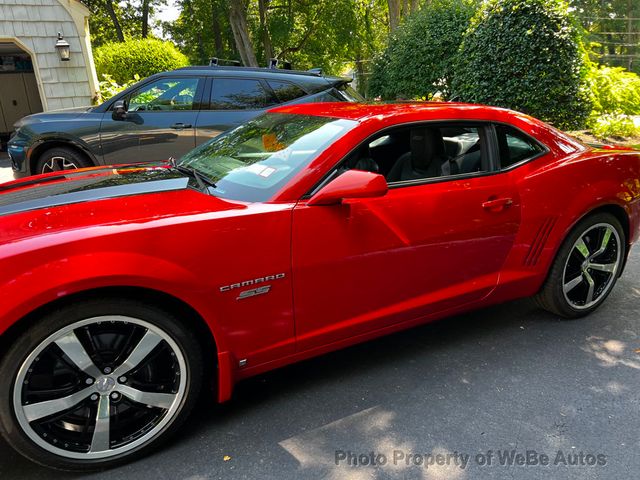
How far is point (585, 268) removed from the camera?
3.52 meters

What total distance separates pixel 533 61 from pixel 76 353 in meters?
8.12

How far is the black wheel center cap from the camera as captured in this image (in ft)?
6.86

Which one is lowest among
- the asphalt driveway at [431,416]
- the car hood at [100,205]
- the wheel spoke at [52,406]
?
the asphalt driveway at [431,416]

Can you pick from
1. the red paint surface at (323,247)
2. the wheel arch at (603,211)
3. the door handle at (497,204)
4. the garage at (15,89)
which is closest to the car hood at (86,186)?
the red paint surface at (323,247)

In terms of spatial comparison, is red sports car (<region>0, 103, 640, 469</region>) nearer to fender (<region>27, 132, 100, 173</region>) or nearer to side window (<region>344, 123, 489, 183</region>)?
side window (<region>344, 123, 489, 183</region>)

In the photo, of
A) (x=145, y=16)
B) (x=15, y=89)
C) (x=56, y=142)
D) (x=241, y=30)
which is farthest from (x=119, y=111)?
(x=145, y=16)

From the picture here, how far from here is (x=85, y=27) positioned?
38.6 feet

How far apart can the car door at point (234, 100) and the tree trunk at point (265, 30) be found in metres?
16.0

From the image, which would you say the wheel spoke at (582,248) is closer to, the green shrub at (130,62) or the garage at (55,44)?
the garage at (55,44)

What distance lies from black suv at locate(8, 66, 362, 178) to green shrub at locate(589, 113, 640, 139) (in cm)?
581

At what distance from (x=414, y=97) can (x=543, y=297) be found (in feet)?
27.3

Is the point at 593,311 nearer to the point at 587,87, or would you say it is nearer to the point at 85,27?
the point at 587,87

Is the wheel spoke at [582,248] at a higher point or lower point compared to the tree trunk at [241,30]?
lower

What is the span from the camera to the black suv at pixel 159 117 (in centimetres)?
617
